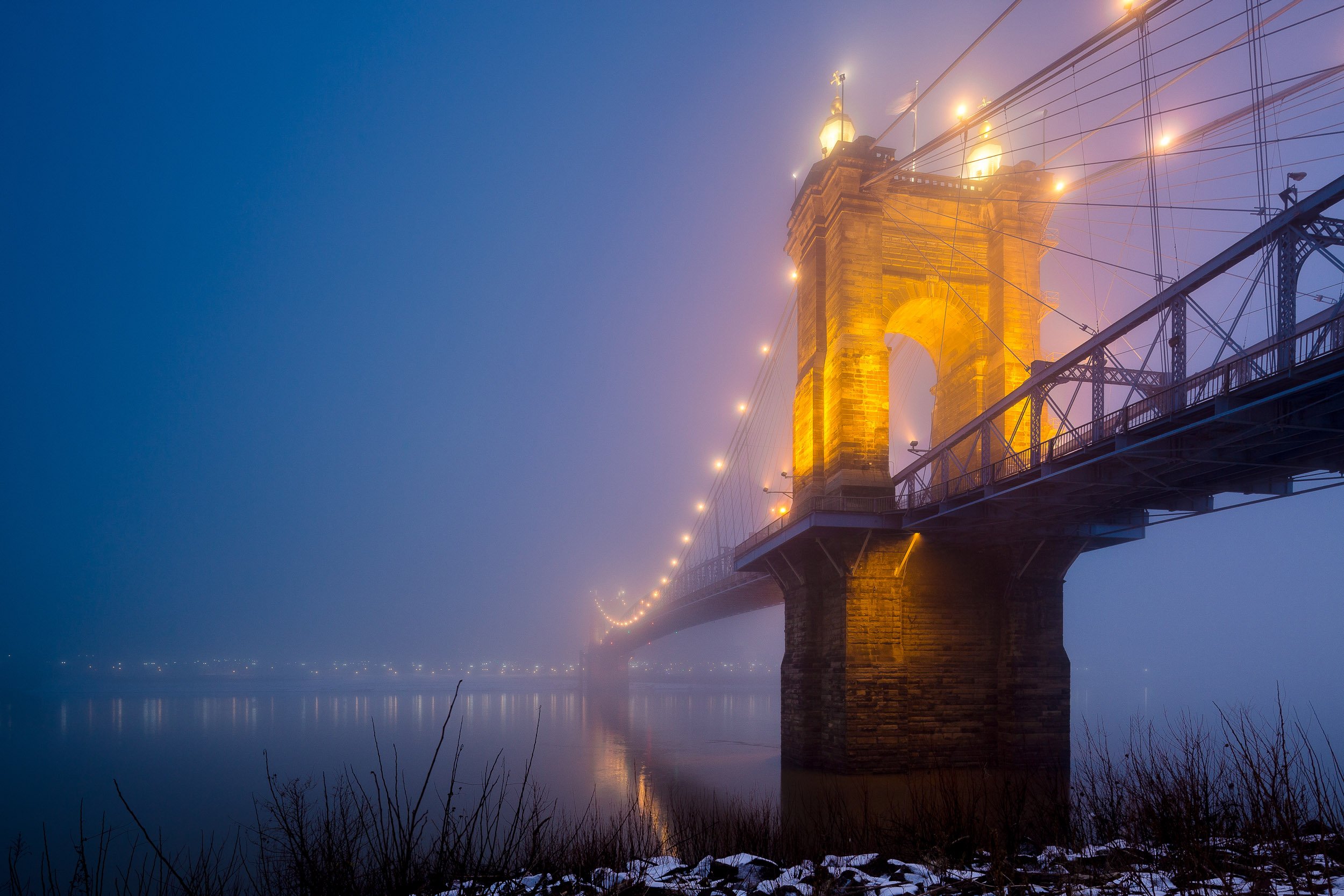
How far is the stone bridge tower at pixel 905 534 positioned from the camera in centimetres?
2244

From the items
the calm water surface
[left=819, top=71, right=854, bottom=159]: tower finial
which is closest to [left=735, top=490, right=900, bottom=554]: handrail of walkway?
the calm water surface

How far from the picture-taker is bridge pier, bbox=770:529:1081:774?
867 inches

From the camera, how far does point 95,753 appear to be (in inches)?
1618

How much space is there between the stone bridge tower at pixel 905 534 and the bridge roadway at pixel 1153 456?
2.14ft

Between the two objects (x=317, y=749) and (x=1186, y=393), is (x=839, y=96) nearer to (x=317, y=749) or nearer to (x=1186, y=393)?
(x=1186, y=393)

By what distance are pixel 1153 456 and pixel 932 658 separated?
978 cm

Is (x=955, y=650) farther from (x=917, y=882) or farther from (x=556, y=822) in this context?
(x=917, y=882)

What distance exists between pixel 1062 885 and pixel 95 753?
153 feet

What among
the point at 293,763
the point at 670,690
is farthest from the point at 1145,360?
the point at 670,690

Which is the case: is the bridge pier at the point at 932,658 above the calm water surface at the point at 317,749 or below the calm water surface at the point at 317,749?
above

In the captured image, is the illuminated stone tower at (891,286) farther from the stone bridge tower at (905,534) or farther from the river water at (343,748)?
the river water at (343,748)

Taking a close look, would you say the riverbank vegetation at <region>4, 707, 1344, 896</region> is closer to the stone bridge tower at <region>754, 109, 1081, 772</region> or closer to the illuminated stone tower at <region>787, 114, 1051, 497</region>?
the stone bridge tower at <region>754, 109, 1081, 772</region>

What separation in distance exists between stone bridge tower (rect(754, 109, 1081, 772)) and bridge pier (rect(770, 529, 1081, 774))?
0.14 feet

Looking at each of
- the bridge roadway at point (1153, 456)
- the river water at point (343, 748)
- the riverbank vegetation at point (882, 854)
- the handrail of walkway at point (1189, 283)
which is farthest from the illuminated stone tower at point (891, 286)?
the riverbank vegetation at point (882, 854)
